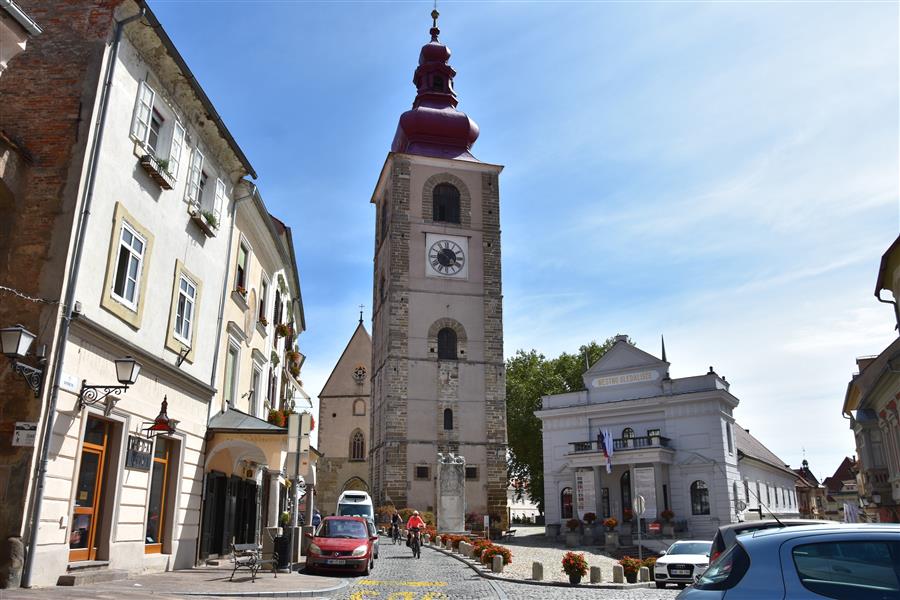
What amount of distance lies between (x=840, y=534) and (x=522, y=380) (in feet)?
200

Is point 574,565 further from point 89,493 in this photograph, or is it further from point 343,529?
point 89,493

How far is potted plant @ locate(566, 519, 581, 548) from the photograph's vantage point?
118 feet

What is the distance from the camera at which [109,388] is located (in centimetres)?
1209

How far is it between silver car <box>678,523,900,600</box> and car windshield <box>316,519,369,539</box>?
15390 millimetres

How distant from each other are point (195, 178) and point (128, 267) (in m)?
4.12

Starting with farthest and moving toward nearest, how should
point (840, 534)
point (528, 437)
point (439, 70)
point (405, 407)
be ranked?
1. point (528, 437)
2. point (439, 70)
3. point (405, 407)
4. point (840, 534)

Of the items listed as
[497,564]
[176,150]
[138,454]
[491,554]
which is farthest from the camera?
[491,554]

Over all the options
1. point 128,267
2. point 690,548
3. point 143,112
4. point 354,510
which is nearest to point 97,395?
Answer: point 128,267

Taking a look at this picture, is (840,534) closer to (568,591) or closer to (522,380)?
(568,591)

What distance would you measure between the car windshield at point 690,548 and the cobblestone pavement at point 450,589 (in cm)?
182

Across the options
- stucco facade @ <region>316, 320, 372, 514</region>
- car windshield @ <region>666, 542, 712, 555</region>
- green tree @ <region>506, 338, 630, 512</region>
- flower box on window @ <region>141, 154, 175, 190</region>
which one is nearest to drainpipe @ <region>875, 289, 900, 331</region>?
car windshield @ <region>666, 542, 712, 555</region>

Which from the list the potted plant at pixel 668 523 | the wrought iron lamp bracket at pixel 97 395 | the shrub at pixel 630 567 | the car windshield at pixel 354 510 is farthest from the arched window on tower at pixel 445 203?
the wrought iron lamp bracket at pixel 97 395

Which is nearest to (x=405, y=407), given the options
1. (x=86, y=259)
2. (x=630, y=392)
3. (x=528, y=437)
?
(x=630, y=392)

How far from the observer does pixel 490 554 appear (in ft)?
67.9
